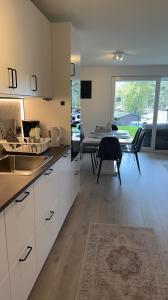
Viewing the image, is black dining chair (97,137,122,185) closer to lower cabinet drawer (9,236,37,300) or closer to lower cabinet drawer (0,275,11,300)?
lower cabinet drawer (9,236,37,300)

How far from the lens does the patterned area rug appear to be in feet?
5.45

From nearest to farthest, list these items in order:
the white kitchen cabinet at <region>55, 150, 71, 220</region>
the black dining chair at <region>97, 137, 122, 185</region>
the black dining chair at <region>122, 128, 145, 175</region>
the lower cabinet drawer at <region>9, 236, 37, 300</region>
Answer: the lower cabinet drawer at <region>9, 236, 37, 300</region> → the white kitchen cabinet at <region>55, 150, 71, 220</region> → the black dining chair at <region>97, 137, 122, 185</region> → the black dining chair at <region>122, 128, 145, 175</region>

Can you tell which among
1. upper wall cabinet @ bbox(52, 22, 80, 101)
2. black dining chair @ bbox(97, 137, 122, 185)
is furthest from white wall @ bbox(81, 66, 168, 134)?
upper wall cabinet @ bbox(52, 22, 80, 101)

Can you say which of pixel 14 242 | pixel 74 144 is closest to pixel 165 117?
pixel 74 144

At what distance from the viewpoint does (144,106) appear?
20.7 feet

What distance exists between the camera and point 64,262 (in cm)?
198

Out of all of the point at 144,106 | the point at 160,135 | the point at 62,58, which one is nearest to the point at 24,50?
the point at 62,58

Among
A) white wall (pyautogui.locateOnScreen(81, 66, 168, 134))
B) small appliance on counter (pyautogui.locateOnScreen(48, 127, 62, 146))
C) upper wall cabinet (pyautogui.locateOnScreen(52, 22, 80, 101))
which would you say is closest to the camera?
upper wall cabinet (pyautogui.locateOnScreen(52, 22, 80, 101))

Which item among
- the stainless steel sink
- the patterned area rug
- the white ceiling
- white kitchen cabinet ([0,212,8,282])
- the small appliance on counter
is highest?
the white ceiling

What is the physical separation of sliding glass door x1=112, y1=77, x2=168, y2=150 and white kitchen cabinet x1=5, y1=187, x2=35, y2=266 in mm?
5366

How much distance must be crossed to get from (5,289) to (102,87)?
230 inches

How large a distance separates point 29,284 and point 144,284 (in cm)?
90

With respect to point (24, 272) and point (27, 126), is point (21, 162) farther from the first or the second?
point (24, 272)

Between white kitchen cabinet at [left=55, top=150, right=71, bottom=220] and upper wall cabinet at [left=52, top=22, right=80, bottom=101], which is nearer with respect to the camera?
white kitchen cabinet at [left=55, top=150, right=71, bottom=220]
